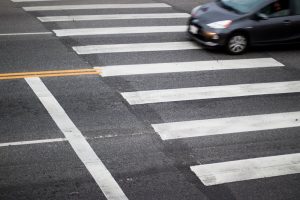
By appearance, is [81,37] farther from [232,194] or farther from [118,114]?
[232,194]

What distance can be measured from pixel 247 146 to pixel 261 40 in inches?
203

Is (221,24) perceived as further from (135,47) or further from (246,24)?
(135,47)

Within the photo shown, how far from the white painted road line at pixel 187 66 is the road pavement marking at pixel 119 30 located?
258cm

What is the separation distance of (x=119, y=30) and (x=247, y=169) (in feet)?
24.3

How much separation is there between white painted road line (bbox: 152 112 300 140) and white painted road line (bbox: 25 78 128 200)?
1.45 m

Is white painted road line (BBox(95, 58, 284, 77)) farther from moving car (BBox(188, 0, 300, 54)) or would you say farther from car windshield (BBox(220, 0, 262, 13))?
car windshield (BBox(220, 0, 262, 13))

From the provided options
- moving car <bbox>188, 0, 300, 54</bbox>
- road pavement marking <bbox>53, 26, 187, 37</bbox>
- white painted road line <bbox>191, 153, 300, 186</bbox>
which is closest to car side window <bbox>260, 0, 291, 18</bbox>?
moving car <bbox>188, 0, 300, 54</bbox>

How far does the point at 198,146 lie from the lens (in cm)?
819

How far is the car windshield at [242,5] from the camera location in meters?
12.5

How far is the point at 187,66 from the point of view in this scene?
1153 centimetres

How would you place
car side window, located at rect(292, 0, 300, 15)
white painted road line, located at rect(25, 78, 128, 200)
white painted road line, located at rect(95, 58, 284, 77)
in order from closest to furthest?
white painted road line, located at rect(25, 78, 128, 200)
white painted road line, located at rect(95, 58, 284, 77)
car side window, located at rect(292, 0, 300, 15)

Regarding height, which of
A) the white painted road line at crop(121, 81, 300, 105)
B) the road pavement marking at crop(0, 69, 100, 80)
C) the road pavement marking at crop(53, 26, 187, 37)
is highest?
the road pavement marking at crop(53, 26, 187, 37)

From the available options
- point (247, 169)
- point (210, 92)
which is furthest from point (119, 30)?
point (247, 169)

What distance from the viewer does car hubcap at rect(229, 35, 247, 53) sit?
40.6 ft
